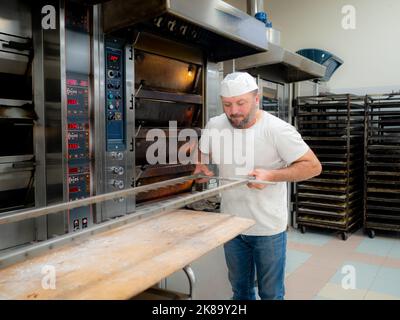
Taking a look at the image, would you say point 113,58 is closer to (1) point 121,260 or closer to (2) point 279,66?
(1) point 121,260

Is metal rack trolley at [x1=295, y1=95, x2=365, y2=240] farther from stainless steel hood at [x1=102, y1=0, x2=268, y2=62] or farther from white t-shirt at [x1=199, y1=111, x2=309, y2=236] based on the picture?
white t-shirt at [x1=199, y1=111, x2=309, y2=236]

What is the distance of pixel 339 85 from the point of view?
5.40 meters

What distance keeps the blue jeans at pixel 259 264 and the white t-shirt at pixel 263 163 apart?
0.22 ft

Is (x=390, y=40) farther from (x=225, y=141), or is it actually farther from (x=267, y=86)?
(x=225, y=141)

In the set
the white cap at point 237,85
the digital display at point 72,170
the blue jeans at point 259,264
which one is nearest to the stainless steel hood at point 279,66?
the white cap at point 237,85

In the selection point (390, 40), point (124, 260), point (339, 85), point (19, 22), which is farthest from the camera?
point (339, 85)

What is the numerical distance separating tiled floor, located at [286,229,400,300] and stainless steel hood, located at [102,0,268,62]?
2.04 meters

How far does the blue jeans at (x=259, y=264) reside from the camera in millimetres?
2107

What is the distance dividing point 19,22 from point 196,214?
1.31 metres

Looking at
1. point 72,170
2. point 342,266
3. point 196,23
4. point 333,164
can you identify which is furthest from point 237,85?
point 333,164

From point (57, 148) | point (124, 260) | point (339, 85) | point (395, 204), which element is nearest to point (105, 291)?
point (124, 260)

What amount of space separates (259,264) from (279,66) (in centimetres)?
266

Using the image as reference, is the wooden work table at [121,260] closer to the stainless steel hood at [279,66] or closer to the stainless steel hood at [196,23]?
the stainless steel hood at [196,23]

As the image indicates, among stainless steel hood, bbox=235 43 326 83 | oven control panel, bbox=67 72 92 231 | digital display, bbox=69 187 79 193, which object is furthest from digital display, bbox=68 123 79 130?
stainless steel hood, bbox=235 43 326 83
